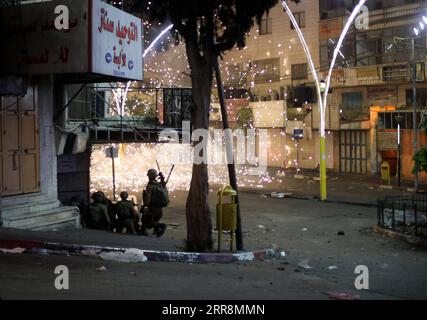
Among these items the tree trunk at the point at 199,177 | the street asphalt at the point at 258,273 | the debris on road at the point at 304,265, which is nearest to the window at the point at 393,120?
the street asphalt at the point at 258,273

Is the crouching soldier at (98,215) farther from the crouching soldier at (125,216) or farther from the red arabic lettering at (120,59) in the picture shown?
the red arabic lettering at (120,59)

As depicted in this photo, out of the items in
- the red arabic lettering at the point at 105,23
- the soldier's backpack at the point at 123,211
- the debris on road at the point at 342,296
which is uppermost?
the red arabic lettering at the point at 105,23

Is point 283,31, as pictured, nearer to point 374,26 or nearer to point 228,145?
point 374,26

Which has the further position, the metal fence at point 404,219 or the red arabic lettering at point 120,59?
the metal fence at point 404,219

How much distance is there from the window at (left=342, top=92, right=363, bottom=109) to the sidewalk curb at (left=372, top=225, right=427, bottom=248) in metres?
20.0

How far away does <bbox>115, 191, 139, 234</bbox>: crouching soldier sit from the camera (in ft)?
47.5

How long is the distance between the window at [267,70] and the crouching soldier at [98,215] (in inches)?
1155

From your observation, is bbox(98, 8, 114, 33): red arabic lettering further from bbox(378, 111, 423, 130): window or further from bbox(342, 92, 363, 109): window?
bbox(342, 92, 363, 109): window

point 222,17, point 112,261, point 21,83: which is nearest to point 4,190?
point 21,83

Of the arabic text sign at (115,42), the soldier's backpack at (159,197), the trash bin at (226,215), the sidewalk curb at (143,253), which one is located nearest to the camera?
the sidewalk curb at (143,253)

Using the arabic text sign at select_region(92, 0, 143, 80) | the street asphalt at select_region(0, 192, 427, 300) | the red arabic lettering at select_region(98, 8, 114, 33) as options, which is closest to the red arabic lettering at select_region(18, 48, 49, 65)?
the arabic text sign at select_region(92, 0, 143, 80)

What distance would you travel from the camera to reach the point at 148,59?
50.0 metres

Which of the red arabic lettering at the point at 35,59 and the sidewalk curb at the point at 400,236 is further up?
the red arabic lettering at the point at 35,59

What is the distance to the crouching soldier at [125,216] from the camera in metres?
14.5
